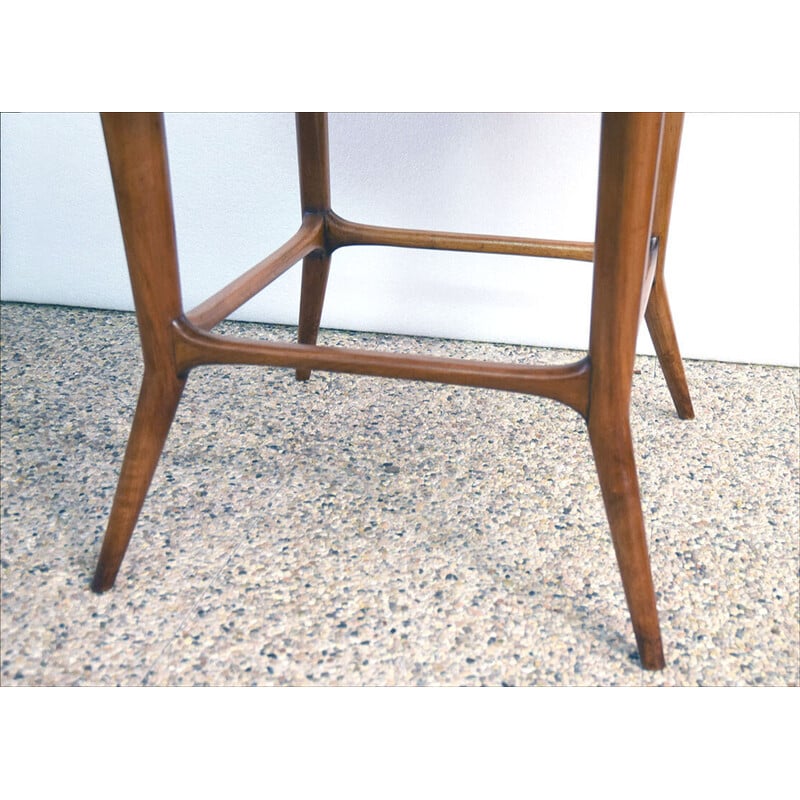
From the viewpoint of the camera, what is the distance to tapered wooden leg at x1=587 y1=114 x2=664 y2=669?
2.49ft

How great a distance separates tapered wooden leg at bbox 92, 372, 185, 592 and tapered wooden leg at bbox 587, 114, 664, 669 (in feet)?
1.58

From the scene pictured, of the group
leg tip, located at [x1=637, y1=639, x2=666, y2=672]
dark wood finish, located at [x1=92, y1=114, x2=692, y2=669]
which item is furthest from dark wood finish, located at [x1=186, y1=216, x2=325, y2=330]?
leg tip, located at [x1=637, y1=639, x2=666, y2=672]

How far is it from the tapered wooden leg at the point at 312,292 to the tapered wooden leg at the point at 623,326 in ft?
2.19

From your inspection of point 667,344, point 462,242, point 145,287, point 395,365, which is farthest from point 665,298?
point 145,287

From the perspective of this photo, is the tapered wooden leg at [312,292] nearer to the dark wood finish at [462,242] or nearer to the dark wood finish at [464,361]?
the dark wood finish at [462,242]

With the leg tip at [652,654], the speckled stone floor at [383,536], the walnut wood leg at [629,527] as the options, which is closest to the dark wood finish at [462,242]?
the speckled stone floor at [383,536]

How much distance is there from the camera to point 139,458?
0.98 metres

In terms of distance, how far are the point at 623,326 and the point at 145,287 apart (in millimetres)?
511

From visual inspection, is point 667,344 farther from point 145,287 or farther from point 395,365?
point 145,287

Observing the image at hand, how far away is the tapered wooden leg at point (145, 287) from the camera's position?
2.81 ft

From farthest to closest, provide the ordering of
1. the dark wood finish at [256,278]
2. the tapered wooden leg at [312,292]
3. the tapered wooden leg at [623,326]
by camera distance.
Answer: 1. the tapered wooden leg at [312,292]
2. the dark wood finish at [256,278]
3. the tapered wooden leg at [623,326]

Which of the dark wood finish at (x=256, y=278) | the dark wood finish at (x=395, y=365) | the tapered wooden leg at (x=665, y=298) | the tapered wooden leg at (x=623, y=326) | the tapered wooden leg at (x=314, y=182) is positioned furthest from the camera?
the tapered wooden leg at (x=314, y=182)
